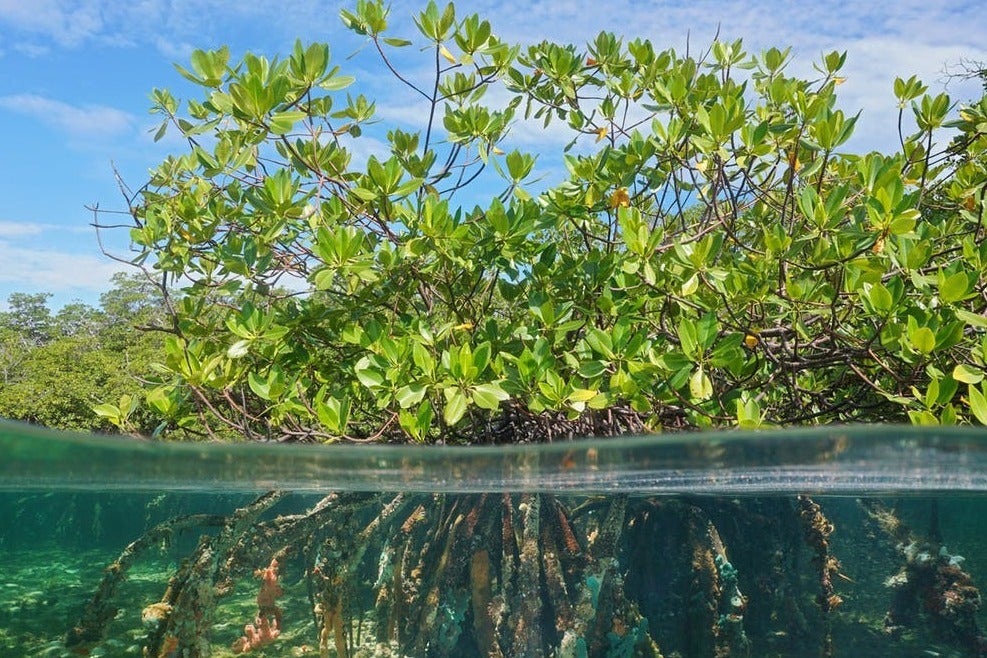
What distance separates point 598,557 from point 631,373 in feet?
4.36

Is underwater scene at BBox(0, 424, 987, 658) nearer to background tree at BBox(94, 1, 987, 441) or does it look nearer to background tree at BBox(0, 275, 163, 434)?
background tree at BBox(94, 1, 987, 441)

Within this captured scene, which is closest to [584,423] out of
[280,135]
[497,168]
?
[497,168]

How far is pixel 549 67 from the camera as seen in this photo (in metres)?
4.16

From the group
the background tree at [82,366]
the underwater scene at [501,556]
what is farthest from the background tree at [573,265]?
the background tree at [82,366]

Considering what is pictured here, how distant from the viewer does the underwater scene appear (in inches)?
151

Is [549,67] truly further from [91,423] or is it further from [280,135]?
[91,423]

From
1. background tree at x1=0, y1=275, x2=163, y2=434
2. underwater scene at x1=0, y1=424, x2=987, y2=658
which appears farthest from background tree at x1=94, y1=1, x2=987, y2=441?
background tree at x1=0, y1=275, x2=163, y2=434

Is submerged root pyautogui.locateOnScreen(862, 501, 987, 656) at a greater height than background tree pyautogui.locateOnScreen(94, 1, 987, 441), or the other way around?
background tree pyautogui.locateOnScreen(94, 1, 987, 441)

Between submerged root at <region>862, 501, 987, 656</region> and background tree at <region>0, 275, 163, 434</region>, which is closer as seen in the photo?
submerged root at <region>862, 501, 987, 656</region>

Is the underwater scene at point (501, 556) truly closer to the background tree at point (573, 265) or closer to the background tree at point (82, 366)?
the background tree at point (573, 265)

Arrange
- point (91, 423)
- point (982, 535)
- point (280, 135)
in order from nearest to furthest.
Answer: point (280, 135), point (982, 535), point (91, 423)

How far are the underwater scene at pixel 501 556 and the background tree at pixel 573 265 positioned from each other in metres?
0.31

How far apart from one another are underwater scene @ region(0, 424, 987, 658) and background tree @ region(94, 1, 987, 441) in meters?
0.31

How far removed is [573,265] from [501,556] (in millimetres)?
1488
